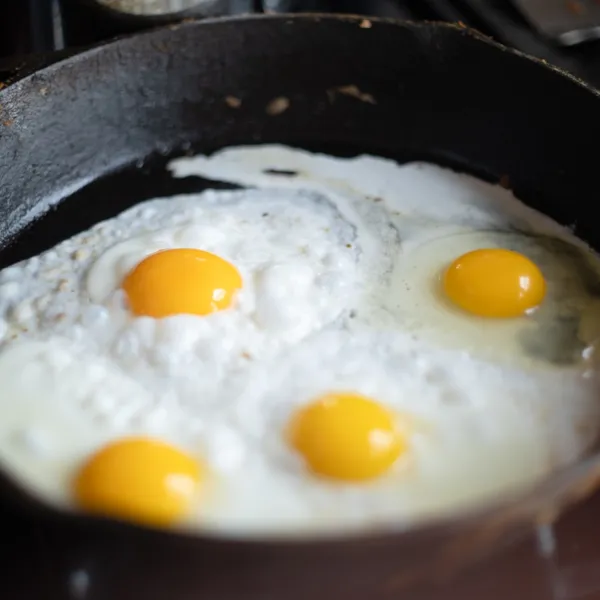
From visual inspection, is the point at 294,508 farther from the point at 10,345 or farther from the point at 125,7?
the point at 125,7

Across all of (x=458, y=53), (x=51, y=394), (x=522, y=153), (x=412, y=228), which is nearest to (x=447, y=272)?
(x=412, y=228)

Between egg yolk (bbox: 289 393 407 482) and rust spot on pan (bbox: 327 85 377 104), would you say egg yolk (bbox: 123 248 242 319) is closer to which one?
egg yolk (bbox: 289 393 407 482)

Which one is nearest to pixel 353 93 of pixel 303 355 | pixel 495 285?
pixel 495 285

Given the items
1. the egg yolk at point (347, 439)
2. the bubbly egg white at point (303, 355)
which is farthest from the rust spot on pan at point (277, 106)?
the egg yolk at point (347, 439)

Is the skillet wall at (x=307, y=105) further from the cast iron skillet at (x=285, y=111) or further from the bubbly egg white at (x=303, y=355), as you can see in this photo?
the bubbly egg white at (x=303, y=355)

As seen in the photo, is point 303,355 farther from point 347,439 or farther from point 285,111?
point 285,111
